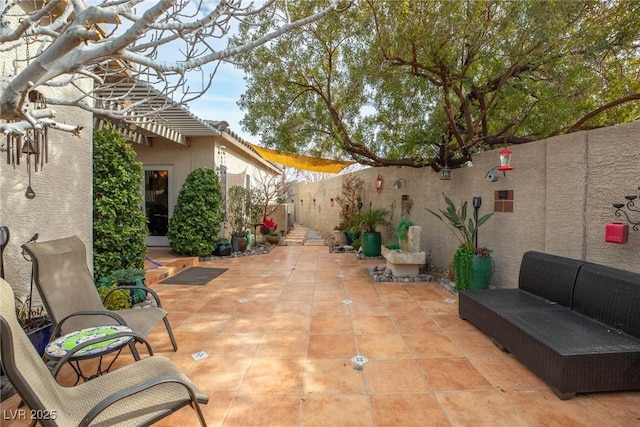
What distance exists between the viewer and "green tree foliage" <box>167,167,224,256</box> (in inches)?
373

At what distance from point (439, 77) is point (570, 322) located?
4.65 metres

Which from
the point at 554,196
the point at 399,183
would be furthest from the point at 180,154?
the point at 554,196

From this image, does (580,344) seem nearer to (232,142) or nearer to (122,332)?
(122,332)

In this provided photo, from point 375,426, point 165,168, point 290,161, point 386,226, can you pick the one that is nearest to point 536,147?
point 375,426

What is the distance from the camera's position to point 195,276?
783cm

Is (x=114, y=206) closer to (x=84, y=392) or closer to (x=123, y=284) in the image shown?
(x=123, y=284)

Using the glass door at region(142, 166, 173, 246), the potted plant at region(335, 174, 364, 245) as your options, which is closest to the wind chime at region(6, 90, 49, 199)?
the glass door at region(142, 166, 173, 246)

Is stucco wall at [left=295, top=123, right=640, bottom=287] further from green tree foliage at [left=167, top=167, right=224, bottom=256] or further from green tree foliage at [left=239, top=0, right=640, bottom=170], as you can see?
green tree foliage at [left=167, top=167, right=224, bottom=256]

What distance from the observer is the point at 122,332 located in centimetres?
289

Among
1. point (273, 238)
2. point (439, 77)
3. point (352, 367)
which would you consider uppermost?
point (439, 77)

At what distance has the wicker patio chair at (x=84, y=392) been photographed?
1819mm

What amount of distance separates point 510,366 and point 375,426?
1829 millimetres

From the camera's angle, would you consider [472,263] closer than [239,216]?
Yes

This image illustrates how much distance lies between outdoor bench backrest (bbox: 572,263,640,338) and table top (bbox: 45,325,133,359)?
4553 mm
